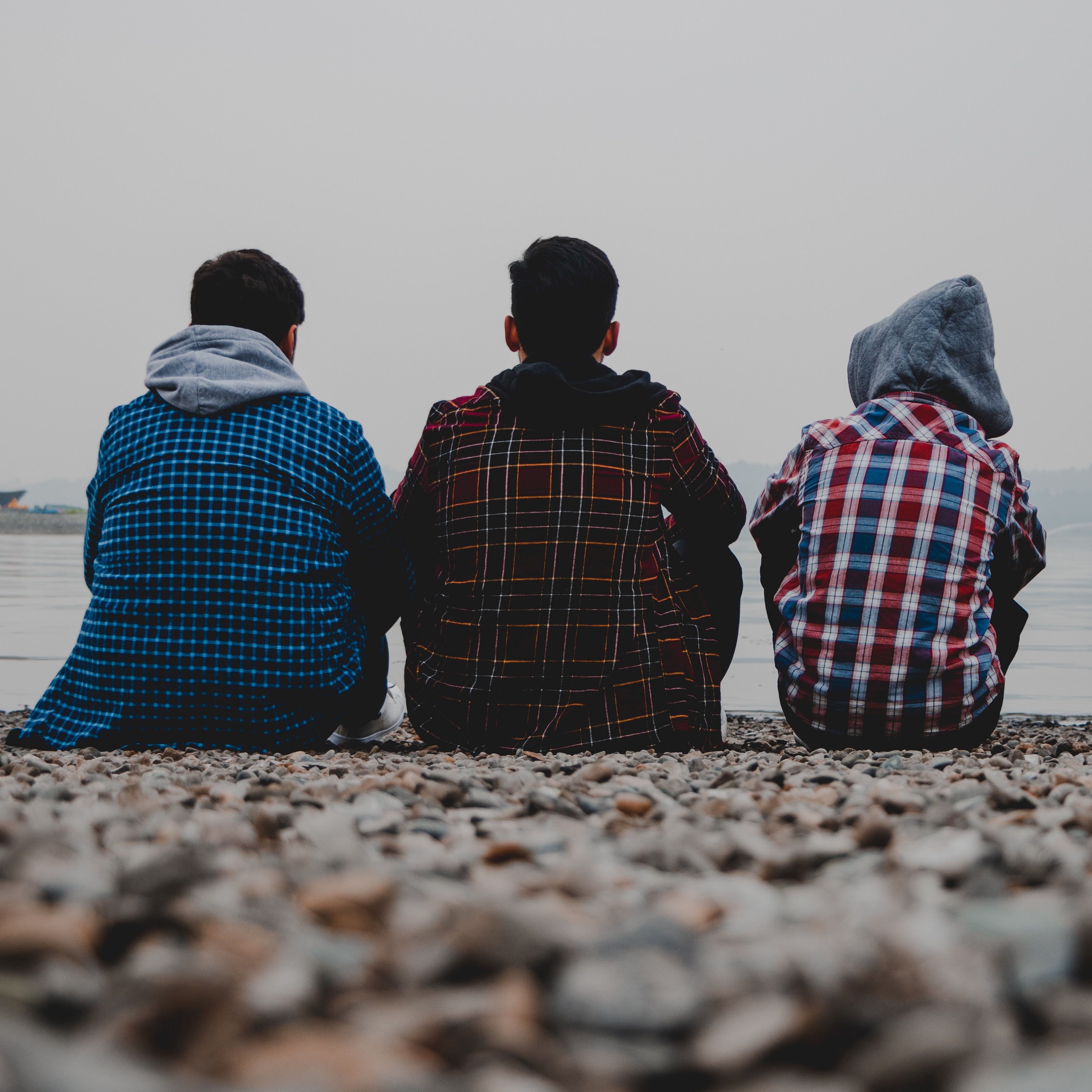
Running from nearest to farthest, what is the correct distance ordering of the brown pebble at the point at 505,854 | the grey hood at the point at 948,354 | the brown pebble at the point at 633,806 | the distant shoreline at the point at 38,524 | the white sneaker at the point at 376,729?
the brown pebble at the point at 505,854 < the brown pebble at the point at 633,806 < the grey hood at the point at 948,354 < the white sneaker at the point at 376,729 < the distant shoreline at the point at 38,524

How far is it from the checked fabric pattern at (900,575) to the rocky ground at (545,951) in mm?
1155

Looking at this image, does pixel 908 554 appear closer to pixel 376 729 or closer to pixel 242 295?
pixel 376 729

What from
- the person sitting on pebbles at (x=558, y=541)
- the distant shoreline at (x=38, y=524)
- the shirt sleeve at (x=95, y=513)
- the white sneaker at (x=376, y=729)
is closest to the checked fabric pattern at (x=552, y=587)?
the person sitting on pebbles at (x=558, y=541)

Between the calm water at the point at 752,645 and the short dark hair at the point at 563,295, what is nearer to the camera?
the short dark hair at the point at 563,295

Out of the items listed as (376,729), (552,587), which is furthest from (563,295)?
(376,729)

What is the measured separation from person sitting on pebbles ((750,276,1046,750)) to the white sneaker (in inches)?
47.0

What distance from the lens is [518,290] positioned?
2.82 m

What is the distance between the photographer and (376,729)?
315cm

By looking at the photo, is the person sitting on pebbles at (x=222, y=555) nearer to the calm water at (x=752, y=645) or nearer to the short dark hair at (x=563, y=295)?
the short dark hair at (x=563, y=295)

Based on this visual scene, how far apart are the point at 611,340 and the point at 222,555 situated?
122 cm

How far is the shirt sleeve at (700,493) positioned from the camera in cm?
281

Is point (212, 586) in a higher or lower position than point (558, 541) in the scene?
lower

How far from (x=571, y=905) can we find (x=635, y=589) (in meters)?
1.82

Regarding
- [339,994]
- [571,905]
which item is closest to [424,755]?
[571,905]
